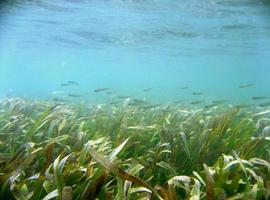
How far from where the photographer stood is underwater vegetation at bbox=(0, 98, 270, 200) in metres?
2.23

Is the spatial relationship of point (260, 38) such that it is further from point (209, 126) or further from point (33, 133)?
point (33, 133)

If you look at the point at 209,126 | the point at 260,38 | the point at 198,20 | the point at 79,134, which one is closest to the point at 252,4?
the point at 198,20

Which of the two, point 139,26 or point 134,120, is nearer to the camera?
point 134,120

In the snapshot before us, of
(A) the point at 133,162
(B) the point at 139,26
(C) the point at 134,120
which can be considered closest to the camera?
(A) the point at 133,162

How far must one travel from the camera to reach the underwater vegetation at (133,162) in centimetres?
223

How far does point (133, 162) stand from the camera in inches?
107

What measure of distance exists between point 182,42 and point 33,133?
2067 cm

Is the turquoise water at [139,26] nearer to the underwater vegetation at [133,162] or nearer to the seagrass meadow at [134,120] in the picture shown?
the seagrass meadow at [134,120]

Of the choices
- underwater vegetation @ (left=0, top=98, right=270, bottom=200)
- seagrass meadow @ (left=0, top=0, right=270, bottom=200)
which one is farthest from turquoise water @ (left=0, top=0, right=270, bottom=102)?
underwater vegetation @ (left=0, top=98, right=270, bottom=200)

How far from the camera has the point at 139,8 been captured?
1539cm

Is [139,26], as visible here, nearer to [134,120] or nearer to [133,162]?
[134,120]

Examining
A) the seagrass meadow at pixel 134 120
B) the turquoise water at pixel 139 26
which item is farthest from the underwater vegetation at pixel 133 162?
the turquoise water at pixel 139 26

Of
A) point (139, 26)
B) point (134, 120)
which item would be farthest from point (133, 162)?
point (139, 26)

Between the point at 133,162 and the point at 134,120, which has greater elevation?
the point at 133,162
